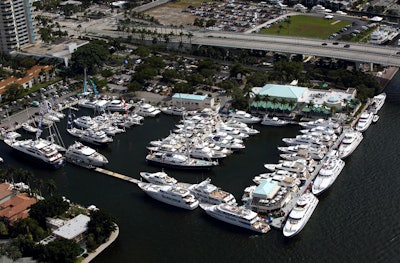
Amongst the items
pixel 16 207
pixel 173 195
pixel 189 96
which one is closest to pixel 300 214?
pixel 173 195

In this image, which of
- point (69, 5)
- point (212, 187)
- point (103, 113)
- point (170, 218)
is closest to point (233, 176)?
point (212, 187)

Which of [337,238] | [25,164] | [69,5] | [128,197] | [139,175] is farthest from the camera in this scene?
[69,5]

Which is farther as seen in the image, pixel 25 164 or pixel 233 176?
pixel 25 164

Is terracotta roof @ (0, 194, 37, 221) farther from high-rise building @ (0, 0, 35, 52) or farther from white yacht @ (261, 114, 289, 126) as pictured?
high-rise building @ (0, 0, 35, 52)

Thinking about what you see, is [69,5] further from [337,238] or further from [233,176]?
[337,238]

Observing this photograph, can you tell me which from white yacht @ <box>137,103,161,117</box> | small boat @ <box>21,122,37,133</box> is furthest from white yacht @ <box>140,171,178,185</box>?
small boat @ <box>21,122,37,133</box>

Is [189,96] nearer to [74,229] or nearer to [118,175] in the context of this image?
[118,175]
